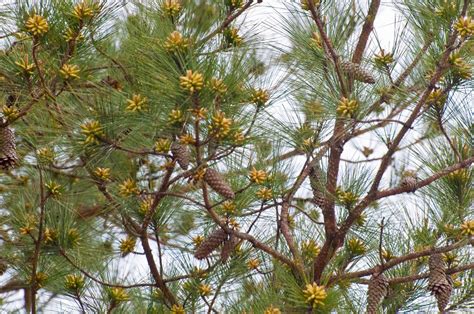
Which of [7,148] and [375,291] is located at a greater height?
[7,148]

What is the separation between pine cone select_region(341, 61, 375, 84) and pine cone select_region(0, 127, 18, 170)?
65 cm

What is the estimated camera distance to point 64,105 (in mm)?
1845

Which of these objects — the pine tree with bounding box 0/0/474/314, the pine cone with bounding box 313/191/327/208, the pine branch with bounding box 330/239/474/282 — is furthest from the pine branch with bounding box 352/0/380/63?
the pine branch with bounding box 330/239/474/282

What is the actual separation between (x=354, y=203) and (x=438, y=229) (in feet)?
0.56

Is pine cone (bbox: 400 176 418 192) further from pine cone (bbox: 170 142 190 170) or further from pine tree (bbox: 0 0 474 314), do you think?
pine cone (bbox: 170 142 190 170)

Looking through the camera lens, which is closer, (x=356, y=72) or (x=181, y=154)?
(x=181, y=154)

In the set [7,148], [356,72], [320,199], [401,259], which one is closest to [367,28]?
[356,72]

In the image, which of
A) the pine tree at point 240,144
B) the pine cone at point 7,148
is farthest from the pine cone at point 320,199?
the pine cone at point 7,148

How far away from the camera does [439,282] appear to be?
178 cm

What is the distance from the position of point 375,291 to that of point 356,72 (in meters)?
0.42

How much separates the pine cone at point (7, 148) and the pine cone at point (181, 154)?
0.38 metres

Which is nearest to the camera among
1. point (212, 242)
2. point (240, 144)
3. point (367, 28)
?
point (240, 144)

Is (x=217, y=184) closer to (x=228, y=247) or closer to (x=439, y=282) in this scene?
(x=228, y=247)

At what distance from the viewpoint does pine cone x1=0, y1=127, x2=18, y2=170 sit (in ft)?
6.11
